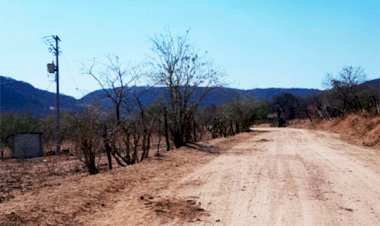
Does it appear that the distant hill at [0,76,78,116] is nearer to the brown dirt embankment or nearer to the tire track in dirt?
the brown dirt embankment

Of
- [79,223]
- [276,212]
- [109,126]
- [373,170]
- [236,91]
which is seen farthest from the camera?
[236,91]

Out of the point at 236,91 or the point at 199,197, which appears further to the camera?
the point at 236,91

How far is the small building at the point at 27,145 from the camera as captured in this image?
1492 inches

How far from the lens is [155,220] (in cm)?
923

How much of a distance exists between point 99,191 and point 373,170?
917 cm

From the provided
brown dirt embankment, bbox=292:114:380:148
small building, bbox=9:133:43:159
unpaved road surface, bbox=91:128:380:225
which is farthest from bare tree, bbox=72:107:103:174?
small building, bbox=9:133:43:159

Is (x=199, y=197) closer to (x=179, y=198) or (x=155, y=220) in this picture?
(x=179, y=198)

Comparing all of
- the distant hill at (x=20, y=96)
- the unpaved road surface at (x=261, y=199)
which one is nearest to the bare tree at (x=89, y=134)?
the unpaved road surface at (x=261, y=199)

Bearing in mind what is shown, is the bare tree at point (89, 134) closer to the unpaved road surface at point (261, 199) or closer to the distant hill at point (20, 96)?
the unpaved road surface at point (261, 199)

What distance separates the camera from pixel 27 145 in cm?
3816

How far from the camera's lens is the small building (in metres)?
37.9

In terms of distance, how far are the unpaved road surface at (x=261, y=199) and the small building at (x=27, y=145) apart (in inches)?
940

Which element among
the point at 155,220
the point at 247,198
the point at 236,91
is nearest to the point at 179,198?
the point at 247,198

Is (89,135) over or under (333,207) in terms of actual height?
over
